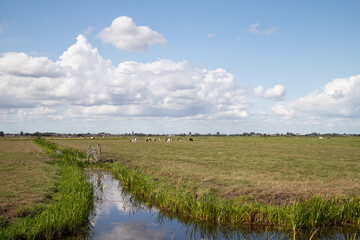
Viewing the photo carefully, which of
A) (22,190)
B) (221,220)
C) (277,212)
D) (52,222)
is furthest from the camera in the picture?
(22,190)

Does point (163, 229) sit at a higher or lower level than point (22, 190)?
lower

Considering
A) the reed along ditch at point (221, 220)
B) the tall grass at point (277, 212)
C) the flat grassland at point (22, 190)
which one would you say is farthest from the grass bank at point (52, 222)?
the tall grass at point (277, 212)

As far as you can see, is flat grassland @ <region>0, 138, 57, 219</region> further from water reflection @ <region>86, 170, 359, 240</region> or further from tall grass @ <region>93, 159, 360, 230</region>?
tall grass @ <region>93, 159, 360, 230</region>

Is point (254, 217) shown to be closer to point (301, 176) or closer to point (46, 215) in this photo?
point (46, 215)

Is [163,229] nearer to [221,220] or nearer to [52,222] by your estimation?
[221,220]

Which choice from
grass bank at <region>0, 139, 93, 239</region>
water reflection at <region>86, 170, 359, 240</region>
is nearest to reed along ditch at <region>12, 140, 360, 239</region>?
water reflection at <region>86, 170, 359, 240</region>

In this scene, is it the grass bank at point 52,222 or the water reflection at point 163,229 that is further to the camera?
the water reflection at point 163,229

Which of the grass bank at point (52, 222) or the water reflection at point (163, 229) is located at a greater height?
the grass bank at point (52, 222)

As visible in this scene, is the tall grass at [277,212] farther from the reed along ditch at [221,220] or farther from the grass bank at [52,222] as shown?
the grass bank at [52,222]

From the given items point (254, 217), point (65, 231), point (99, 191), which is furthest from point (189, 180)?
point (65, 231)

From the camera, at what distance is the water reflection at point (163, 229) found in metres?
9.98

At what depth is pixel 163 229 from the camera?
10.8 m

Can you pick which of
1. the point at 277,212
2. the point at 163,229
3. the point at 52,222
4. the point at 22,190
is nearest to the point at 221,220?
the point at 277,212

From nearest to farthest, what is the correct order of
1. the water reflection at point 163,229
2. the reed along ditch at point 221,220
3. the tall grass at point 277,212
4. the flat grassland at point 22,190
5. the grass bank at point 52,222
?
the grass bank at point 52,222 < the water reflection at point 163,229 < the reed along ditch at point 221,220 < the tall grass at point 277,212 < the flat grassland at point 22,190
